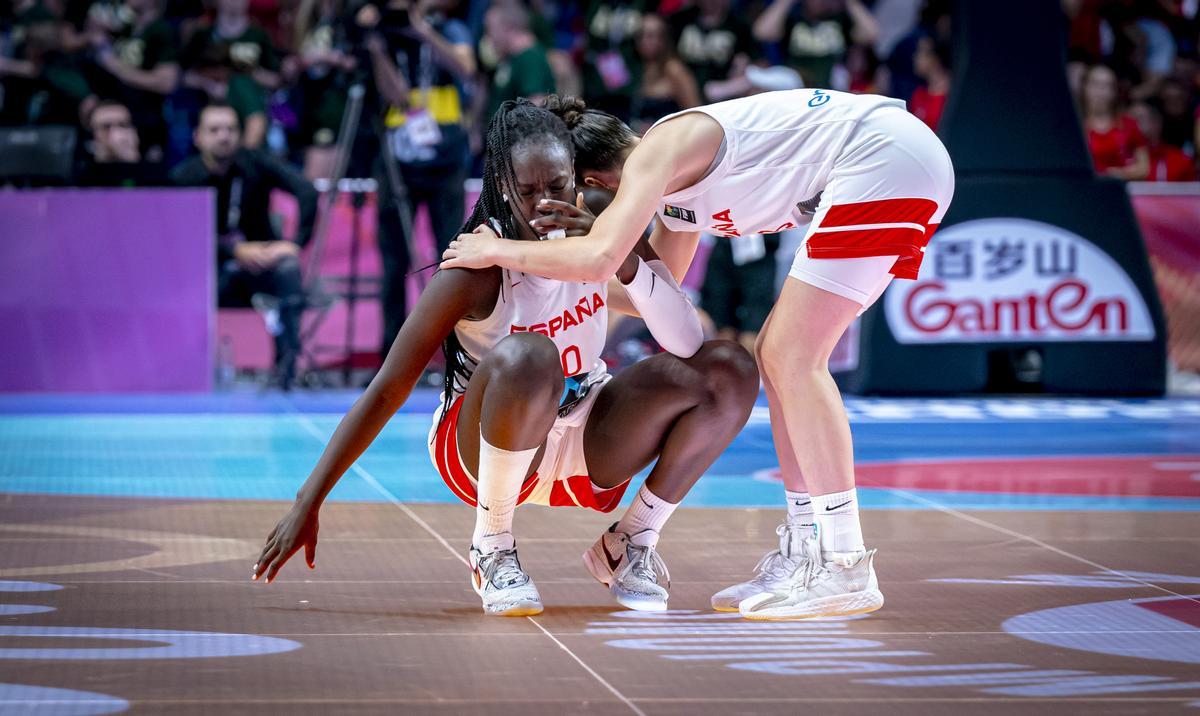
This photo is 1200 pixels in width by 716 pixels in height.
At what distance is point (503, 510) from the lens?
3637 millimetres

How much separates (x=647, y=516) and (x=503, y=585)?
1.46 feet

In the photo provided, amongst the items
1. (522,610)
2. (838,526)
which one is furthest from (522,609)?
(838,526)

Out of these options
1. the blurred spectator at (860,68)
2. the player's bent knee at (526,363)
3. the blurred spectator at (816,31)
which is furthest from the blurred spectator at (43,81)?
the player's bent knee at (526,363)

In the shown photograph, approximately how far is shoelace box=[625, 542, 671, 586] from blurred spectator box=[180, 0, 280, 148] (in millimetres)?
6793

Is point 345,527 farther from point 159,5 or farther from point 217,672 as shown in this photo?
point 159,5

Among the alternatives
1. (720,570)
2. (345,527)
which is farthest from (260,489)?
(720,570)

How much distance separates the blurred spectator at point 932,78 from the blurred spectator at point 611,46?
211 cm

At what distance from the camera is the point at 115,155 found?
10.4m

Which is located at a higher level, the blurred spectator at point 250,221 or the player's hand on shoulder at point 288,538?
the blurred spectator at point 250,221

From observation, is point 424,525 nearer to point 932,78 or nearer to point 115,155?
point 115,155

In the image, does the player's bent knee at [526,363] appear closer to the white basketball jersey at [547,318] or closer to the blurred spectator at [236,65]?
the white basketball jersey at [547,318]

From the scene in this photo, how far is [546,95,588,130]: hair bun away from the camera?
12.1 feet

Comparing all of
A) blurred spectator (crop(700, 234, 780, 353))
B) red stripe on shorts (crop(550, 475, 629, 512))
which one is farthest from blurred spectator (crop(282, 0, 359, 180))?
red stripe on shorts (crop(550, 475, 629, 512))

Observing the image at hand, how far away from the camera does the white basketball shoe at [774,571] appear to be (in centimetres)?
371
